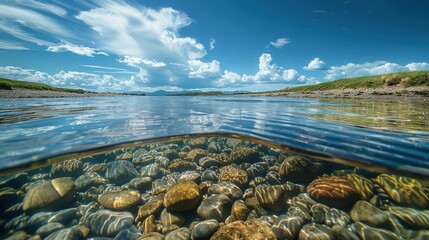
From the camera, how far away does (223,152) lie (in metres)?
8.73

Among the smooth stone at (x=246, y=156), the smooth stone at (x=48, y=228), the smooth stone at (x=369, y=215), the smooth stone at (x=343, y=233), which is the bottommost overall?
the smooth stone at (x=48, y=228)

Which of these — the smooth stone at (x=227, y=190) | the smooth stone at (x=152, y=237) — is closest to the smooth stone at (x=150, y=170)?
the smooth stone at (x=227, y=190)

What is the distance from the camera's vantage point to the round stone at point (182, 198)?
5183 millimetres

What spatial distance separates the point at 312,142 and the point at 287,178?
4.98ft

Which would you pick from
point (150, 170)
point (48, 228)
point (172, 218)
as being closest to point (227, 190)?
point (172, 218)

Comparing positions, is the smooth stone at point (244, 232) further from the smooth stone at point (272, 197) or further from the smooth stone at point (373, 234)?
the smooth stone at point (373, 234)

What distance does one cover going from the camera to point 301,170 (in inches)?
252

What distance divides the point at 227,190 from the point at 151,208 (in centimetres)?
228

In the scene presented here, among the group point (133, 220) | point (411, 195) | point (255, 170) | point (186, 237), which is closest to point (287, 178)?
point (255, 170)

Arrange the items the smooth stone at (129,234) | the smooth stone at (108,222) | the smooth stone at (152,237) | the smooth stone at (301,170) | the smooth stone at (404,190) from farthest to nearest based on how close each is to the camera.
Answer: the smooth stone at (301,170) < the smooth stone at (404,190) < the smooth stone at (108,222) < the smooth stone at (129,234) < the smooth stone at (152,237)

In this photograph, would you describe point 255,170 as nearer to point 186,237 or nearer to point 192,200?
point 192,200

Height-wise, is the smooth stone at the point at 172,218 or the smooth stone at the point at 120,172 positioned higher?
the smooth stone at the point at 120,172

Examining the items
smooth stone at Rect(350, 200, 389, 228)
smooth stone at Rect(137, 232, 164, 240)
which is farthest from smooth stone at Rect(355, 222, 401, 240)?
smooth stone at Rect(137, 232, 164, 240)

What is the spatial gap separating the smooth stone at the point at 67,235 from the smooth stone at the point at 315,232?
5.18m
